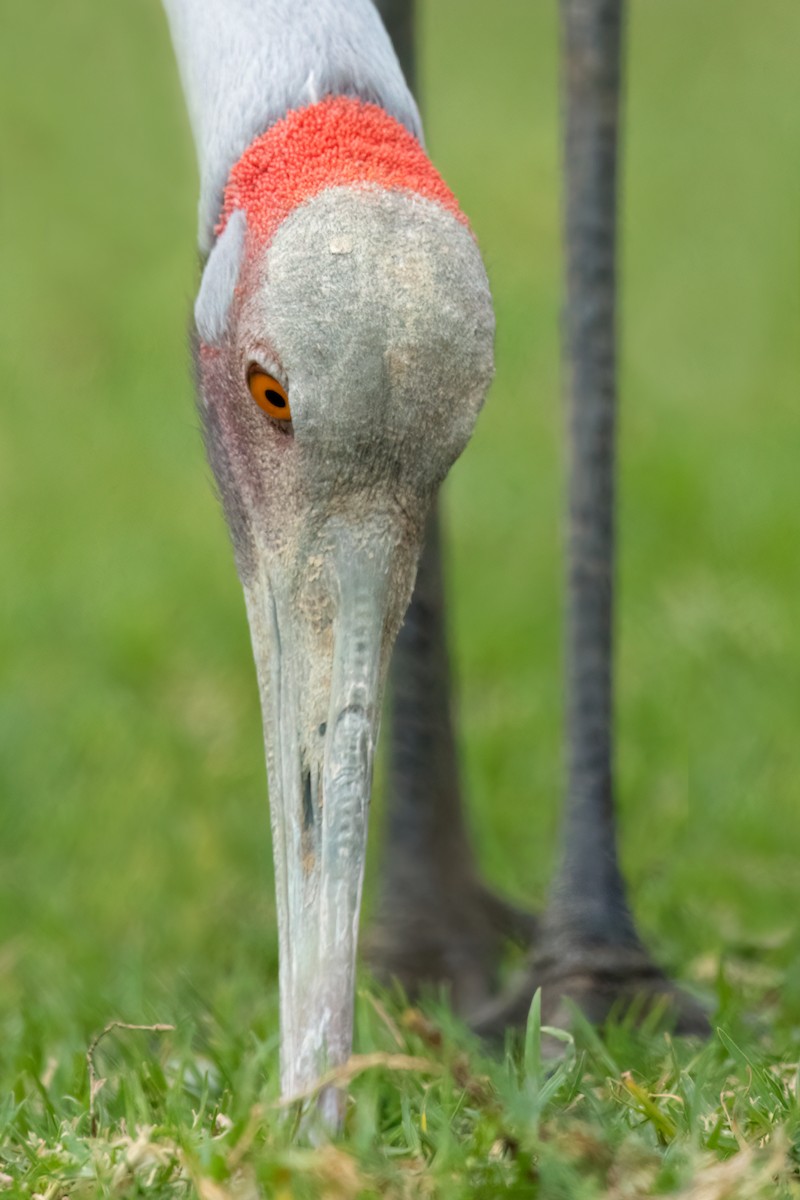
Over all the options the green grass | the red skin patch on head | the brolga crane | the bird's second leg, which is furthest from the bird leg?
the red skin patch on head

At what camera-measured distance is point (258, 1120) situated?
98.7 inches

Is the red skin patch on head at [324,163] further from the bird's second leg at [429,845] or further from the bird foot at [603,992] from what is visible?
the bird foot at [603,992]

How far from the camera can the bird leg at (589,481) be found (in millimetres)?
4012

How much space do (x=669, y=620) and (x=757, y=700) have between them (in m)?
0.69

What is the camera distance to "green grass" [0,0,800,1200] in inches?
109

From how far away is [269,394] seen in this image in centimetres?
308

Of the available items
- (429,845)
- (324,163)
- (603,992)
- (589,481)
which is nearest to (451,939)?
(429,845)

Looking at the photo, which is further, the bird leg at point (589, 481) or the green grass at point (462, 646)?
the bird leg at point (589, 481)

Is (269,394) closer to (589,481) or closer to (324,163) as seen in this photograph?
(324,163)

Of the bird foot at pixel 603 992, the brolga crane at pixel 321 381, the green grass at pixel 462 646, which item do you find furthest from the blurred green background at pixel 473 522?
the brolga crane at pixel 321 381

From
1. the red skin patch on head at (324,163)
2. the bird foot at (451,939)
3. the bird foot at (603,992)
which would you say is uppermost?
the red skin patch on head at (324,163)

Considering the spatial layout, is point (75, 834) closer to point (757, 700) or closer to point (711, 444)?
point (757, 700)

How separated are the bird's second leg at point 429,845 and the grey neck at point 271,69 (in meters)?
1.38

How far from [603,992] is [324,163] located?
185 cm
